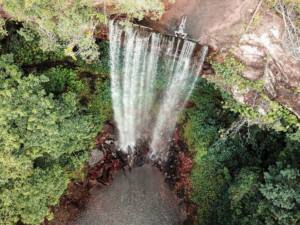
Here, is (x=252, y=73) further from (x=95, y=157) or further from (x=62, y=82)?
(x=95, y=157)

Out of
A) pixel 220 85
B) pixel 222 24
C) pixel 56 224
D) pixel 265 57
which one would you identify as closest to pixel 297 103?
pixel 265 57

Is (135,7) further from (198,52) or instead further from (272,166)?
(272,166)

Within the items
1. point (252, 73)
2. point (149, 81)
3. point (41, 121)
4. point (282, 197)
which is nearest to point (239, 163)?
point (282, 197)

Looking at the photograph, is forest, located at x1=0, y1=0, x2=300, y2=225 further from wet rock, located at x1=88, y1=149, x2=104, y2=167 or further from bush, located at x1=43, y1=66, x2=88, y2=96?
wet rock, located at x1=88, y1=149, x2=104, y2=167

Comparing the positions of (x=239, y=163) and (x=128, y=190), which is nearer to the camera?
(x=239, y=163)

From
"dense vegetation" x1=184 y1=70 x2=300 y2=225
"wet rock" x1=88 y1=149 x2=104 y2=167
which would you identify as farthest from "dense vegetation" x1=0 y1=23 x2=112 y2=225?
"dense vegetation" x1=184 y1=70 x2=300 y2=225

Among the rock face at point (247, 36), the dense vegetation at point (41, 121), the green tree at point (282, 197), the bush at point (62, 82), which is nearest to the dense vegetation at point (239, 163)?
the green tree at point (282, 197)
